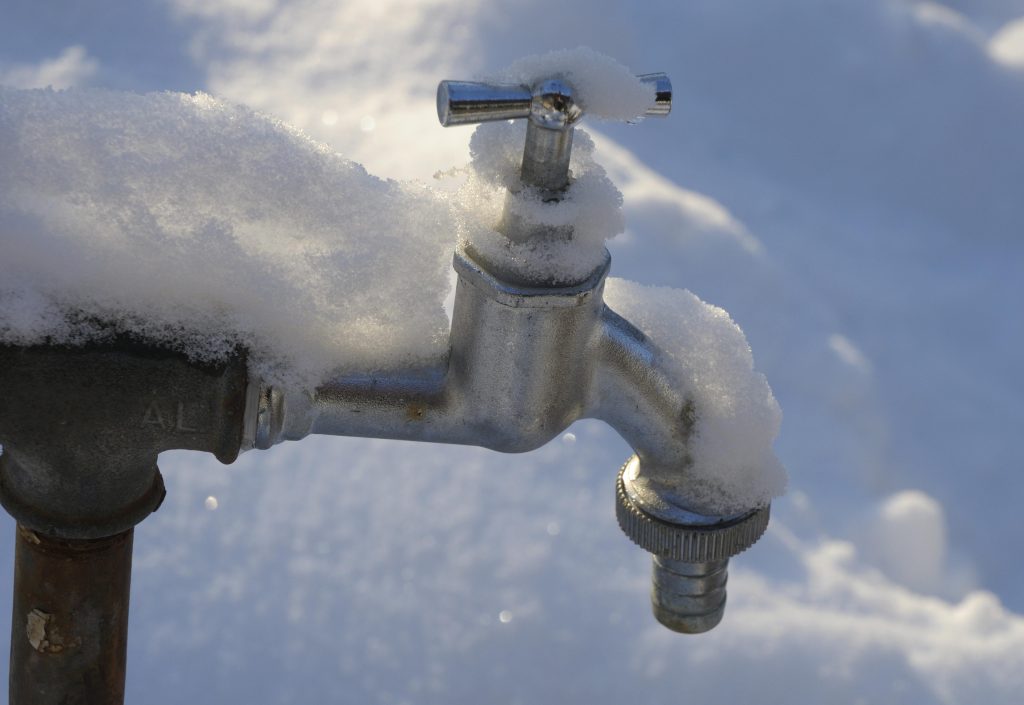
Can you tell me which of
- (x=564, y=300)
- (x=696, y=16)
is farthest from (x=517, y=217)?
(x=696, y=16)

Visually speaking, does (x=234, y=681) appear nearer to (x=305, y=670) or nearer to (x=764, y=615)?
(x=305, y=670)

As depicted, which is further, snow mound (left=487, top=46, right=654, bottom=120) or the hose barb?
the hose barb

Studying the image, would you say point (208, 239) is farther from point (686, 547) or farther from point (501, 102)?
point (686, 547)

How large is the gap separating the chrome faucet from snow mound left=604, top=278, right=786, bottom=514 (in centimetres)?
1

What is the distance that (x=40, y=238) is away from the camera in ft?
2.27

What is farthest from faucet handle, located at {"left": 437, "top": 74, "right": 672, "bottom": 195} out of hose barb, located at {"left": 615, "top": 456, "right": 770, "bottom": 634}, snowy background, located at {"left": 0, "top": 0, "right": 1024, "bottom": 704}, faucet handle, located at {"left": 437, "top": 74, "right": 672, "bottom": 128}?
snowy background, located at {"left": 0, "top": 0, "right": 1024, "bottom": 704}

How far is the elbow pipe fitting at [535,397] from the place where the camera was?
72 cm

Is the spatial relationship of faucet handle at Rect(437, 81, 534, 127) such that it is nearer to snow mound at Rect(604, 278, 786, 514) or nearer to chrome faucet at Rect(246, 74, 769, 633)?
chrome faucet at Rect(246, 74, 769, 633)

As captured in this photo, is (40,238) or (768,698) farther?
(768,698)

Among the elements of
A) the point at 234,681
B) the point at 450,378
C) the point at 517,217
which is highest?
the point at 517,217

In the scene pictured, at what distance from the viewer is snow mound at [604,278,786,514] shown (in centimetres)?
83

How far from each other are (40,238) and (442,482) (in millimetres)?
817

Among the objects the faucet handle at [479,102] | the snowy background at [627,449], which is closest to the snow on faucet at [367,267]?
the faucet handle at [479,102]

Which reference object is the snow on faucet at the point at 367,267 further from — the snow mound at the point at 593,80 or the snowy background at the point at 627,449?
the snowy background at the point at 627,449
